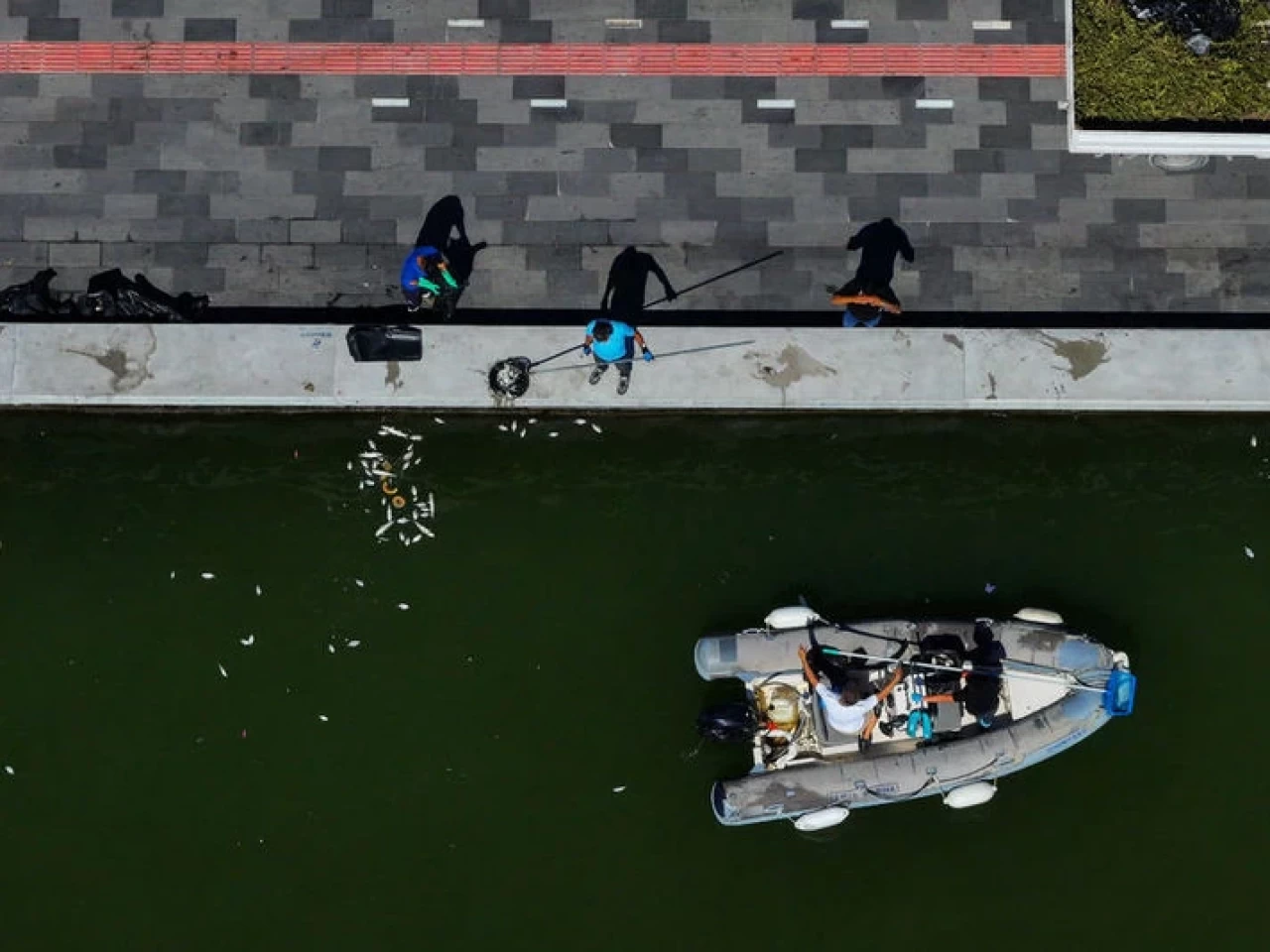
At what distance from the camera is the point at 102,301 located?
16.2m

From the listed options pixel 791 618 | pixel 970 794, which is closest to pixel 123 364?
pixel 791 618

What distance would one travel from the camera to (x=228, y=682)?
640 inches

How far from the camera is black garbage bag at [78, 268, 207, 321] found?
16.2 meters

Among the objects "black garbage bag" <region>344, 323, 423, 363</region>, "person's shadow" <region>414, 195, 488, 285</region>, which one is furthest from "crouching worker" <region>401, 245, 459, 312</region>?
"black garbage bag" <region>344, 323, 423, 363</region>

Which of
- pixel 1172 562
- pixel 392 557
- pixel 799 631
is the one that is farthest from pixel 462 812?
pixel 1172 562

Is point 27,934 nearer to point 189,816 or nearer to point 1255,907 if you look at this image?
point 189,816

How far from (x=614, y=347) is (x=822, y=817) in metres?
6.34

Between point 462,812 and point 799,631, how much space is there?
4864 millimetres

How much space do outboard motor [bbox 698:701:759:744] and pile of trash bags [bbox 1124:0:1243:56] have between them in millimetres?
9941

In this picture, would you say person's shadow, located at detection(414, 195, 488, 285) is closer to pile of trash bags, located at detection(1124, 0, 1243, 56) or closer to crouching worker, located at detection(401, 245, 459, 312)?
A: crouching worker, located at detection(401, 245, 459, 312)

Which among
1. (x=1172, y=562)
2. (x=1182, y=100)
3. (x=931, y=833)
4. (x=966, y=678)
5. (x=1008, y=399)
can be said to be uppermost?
(x=1182, y=100)

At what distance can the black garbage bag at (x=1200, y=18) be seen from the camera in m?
15.8

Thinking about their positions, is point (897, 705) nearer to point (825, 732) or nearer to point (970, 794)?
point (825, 732)

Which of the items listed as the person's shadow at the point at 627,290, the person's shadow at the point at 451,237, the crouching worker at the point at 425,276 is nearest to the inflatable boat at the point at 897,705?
the person's shadow at the point at 627,290
